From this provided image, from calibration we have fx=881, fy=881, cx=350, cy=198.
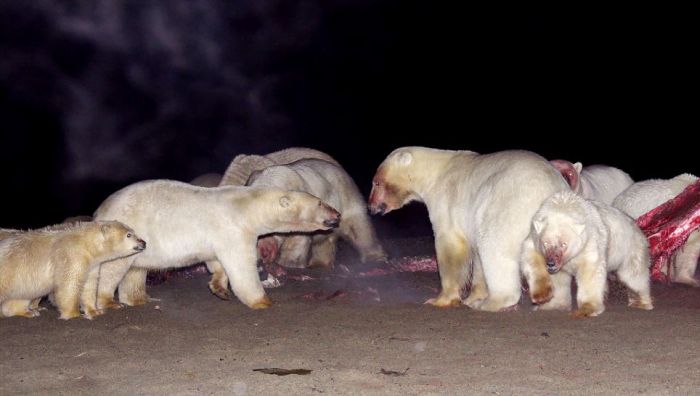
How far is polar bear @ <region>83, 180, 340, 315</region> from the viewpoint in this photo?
955 centimetres

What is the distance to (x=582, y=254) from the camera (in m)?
7.86

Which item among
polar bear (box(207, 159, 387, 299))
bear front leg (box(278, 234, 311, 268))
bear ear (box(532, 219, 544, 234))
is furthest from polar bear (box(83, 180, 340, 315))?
bear front leg (box(278, 234, 311, 268))

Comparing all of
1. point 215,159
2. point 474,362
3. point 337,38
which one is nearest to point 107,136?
point 215,159

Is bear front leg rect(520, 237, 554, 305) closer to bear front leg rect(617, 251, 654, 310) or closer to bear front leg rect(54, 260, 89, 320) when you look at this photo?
bear front leg rect(617, 251, 654, 310)

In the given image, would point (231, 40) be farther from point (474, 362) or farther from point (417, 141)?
point (474, 362)

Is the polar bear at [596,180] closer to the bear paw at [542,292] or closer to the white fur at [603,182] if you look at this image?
the white fur at [603,182]

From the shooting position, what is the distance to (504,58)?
42.9 meters

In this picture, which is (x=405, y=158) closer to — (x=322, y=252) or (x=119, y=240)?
(x=119, y=240)

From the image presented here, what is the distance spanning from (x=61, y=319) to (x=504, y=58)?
119ft

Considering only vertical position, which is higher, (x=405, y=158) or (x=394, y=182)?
(x=405, y=158)

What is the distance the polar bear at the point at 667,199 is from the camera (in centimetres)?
1075

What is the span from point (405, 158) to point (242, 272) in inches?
91.1

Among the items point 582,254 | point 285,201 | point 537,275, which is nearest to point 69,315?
point 285,201

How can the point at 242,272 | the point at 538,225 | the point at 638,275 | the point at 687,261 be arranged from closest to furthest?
the point at 538,225 < the point at 638,275 < the point at 242,272 < the point at 687,261
